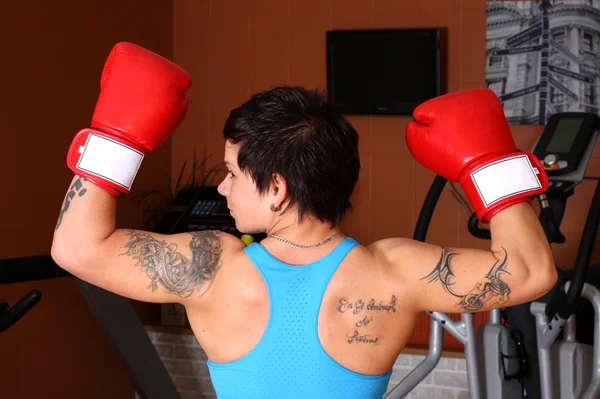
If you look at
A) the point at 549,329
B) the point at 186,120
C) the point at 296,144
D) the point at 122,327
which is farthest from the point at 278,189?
the point at 186,120

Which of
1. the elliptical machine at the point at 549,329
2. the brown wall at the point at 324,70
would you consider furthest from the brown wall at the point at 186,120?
the elliptical machine at the point at 549,329

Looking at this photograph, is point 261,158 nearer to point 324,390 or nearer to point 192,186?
point 324,390

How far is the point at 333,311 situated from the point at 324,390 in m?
0.14

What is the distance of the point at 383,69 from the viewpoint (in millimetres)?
4441

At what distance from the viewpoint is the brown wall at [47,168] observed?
3430 mm

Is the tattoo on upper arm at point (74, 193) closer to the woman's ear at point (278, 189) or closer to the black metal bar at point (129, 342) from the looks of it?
the woman's ear at point (278, 189)

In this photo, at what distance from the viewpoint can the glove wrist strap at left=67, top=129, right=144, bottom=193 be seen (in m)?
1.36

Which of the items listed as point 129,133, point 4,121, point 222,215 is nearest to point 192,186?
point 222,215

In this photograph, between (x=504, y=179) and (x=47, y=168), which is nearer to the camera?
(x=504, y=179)

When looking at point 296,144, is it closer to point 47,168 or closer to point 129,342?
point 129,342

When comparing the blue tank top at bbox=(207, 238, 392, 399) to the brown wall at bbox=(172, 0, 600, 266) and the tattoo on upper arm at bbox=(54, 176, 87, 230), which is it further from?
the brown wall at bbox=(172, 0, 600, 266)

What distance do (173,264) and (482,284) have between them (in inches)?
21.2

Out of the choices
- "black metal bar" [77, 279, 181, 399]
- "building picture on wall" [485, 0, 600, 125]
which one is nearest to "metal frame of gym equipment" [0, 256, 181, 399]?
"black metal bar" [77, 279, 181, 399]

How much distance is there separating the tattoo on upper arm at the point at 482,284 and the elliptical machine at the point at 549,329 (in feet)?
4.41
